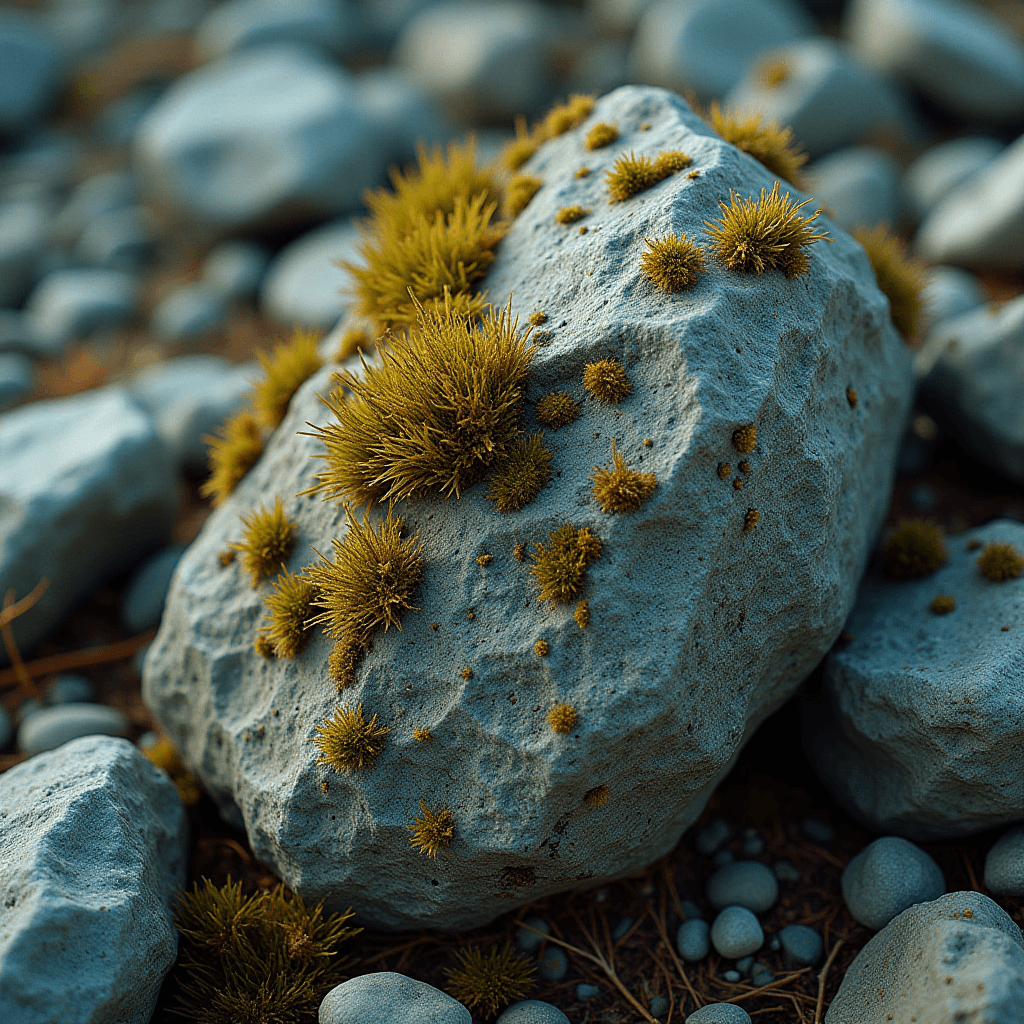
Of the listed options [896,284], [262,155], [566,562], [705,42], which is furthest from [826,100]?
[566,562]

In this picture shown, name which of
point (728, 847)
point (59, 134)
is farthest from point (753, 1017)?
point (59, 134)

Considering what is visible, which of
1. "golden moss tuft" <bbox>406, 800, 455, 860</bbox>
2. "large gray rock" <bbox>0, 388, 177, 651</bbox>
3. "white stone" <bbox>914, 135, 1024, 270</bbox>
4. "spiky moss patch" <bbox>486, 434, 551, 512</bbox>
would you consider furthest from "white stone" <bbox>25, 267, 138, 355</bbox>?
"white stone" <bbox>914, 135, 1024, 270</bbox>

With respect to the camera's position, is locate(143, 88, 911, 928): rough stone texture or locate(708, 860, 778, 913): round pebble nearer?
locate(143, 88, 911, 928): rough stone texture

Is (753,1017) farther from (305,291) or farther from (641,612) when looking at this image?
(305,291)

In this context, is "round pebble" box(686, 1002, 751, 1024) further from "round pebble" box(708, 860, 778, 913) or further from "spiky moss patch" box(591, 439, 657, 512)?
"spiky moss patch" box(591, 439, 657, 512)

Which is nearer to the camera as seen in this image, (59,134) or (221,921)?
(221,921)

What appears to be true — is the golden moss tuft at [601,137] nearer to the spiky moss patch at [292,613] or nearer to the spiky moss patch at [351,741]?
the spiky moss patch at [292,613]
